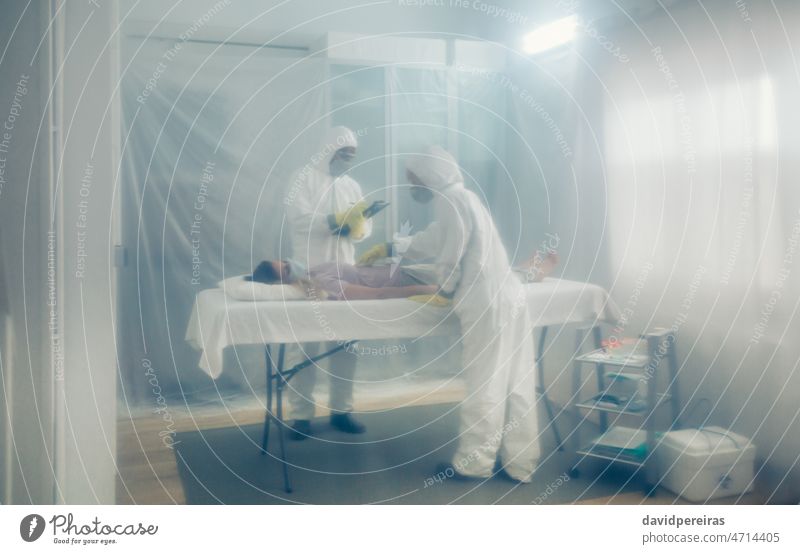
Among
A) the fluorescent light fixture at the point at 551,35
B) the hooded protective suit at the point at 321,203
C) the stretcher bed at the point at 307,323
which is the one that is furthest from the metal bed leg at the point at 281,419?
the fluorescent light fixture at the point at 551,35

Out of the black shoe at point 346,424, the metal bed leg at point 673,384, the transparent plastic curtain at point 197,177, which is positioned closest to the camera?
the transparent plastic curtain at point 197,177

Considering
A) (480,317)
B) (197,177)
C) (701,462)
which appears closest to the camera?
(197,177)

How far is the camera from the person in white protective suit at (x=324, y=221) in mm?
1636

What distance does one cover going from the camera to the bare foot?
172 centimetres

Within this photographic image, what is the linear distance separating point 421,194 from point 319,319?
33cm

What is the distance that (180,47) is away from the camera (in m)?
1.58

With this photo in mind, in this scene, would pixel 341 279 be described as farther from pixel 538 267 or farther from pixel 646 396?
pixel 646 396

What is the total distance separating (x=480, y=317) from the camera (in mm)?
1713

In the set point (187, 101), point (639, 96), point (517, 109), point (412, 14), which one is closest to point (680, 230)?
point (639, 96)

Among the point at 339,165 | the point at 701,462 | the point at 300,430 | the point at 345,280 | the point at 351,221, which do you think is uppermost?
the point at 339,165

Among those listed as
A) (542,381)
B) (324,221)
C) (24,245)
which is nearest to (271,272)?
(324,221)

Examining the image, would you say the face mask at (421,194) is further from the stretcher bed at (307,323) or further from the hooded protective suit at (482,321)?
the stretcher bed at (307,323)
